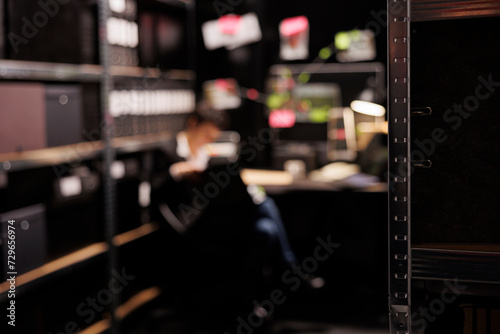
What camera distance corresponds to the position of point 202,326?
10.9ft

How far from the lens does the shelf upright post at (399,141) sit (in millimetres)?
901

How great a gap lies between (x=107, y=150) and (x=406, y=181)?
2303 mm

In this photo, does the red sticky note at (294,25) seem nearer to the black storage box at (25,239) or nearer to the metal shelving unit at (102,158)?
the metal shelving unit at (102,158)

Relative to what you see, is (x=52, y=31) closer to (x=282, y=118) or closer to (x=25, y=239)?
(x=25, y=239)

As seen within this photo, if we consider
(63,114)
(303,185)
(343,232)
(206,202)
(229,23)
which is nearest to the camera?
(63,114)

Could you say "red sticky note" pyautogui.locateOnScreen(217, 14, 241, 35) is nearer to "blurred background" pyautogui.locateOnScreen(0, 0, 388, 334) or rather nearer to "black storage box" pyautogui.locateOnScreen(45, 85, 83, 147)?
"blurred background" pyautogui.locateOnScreen(0, 0, 388, 334)

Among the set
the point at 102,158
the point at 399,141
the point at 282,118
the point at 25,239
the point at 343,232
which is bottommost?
the point at 343,232

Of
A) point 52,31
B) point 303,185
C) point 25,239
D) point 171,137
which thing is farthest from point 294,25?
point 25,239

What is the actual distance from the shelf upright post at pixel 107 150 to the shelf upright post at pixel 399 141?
2.29m

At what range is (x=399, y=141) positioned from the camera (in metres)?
0.90

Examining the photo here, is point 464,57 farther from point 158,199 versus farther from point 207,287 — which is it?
point 207,287

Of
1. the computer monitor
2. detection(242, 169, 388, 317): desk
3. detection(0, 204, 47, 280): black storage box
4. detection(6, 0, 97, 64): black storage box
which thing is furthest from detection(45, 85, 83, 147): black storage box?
the computer monitor

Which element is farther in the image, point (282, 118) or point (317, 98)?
point (282, 118)

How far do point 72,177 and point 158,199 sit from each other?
53cm
